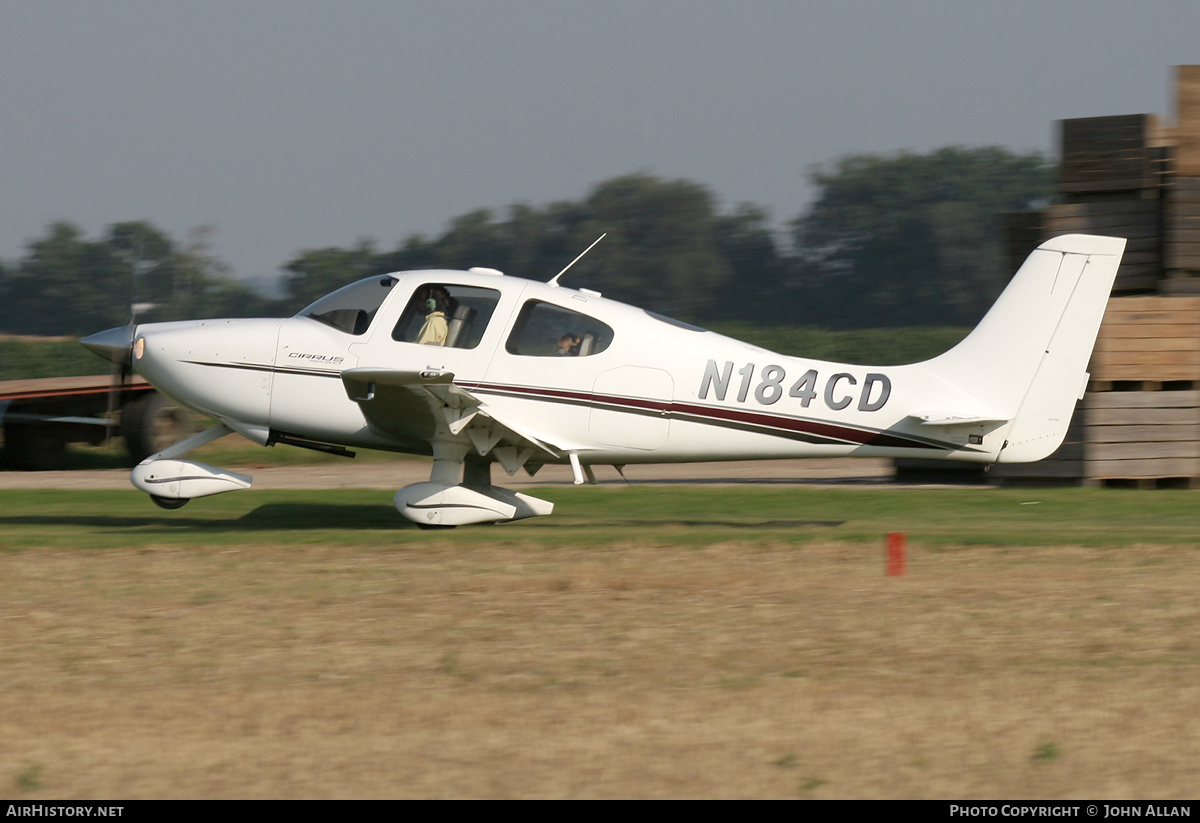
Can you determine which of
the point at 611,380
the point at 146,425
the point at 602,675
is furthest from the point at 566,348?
the point at 146,425

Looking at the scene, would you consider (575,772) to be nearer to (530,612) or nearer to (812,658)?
(812,658)

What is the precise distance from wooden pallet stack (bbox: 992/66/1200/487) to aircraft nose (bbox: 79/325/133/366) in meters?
10.1

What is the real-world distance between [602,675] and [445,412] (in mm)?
4611

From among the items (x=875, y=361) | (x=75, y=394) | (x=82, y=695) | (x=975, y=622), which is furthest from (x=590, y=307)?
(x=875, y=361)

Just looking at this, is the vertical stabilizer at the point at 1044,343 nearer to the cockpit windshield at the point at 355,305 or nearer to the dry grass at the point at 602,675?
the dry grass at the point at 602,675

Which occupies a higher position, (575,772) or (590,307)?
(590,307)

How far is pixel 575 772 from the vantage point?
449 cm

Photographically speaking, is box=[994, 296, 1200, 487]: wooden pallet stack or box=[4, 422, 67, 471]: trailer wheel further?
box=[4, 422, 67, 471]: trailer wheel

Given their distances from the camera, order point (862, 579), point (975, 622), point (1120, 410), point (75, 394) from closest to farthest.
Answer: point (975, 622)
point (862, 579)
point (1120, 410)
point (75, 394)

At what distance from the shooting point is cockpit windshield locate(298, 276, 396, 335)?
1047 centimetres

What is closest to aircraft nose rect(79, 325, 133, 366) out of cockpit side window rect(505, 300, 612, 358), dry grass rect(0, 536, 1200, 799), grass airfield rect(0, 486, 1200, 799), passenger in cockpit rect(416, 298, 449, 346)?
grass airfield rect(0, 486, 1200, 799)

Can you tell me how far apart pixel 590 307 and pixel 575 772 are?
6.37 metres

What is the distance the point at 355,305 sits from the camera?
10523mm

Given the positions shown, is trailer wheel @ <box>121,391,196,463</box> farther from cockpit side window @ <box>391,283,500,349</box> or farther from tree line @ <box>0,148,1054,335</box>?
tree line @ <box>0,148,1054,335</box>
